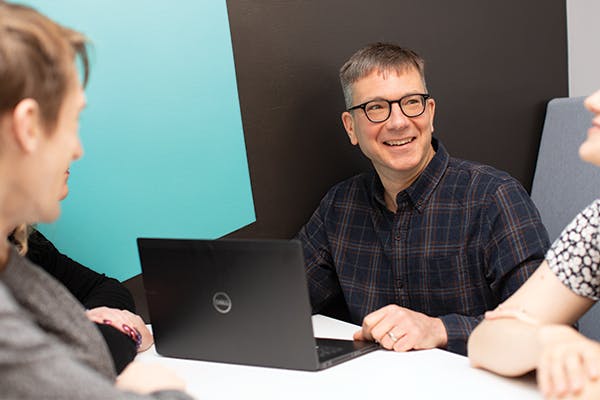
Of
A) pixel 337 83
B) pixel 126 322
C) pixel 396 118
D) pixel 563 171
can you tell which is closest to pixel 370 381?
pixel 126 322

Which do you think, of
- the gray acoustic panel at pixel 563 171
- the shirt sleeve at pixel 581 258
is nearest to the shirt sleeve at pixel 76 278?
the shirt sleeve at pixel 581 258

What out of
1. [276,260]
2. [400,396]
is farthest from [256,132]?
[400,396]

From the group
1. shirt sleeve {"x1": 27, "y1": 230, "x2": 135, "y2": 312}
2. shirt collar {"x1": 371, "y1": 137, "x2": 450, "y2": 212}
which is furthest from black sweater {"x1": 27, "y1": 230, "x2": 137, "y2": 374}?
shirt collar {"x1": 371, "y1": 137, "x2": 450, "y2": 212}

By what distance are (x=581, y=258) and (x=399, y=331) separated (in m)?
0.37

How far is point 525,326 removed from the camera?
1199 mm

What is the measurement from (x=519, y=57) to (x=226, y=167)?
4.75 ft

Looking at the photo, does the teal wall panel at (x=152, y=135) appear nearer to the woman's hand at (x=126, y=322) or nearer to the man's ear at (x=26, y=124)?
the woman's hand at (x=126, y=322)

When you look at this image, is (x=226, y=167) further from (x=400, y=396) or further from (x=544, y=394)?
(x=544, y=394)

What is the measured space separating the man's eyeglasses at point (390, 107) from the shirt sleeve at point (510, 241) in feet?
1.08

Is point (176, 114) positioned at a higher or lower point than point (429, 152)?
higher

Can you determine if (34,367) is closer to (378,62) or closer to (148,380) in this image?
(148,380)

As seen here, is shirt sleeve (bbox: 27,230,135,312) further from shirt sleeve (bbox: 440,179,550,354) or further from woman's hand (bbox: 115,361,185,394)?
shirt sleeve (bbox: 440,179,550,354)

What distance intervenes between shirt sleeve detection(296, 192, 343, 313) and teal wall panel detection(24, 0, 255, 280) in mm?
196

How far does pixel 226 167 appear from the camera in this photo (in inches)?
81.5
